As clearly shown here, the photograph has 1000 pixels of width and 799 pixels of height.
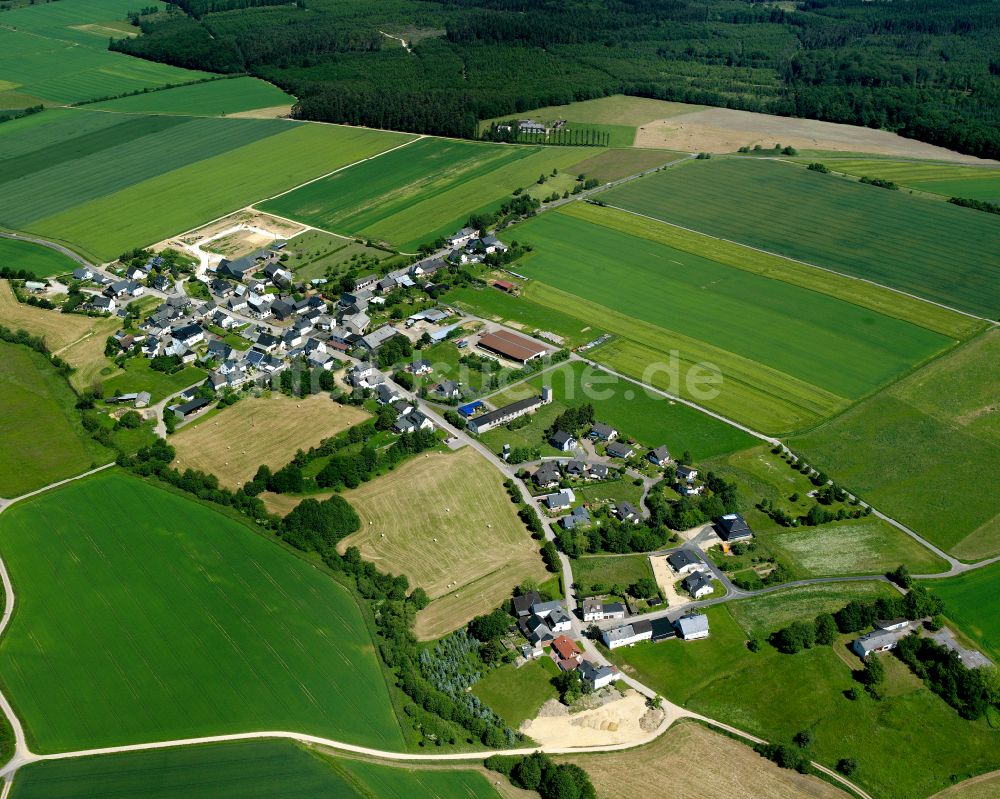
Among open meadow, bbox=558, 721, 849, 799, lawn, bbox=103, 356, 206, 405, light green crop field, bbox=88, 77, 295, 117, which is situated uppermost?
light green crop field, bbox=88, 77, 295, 117

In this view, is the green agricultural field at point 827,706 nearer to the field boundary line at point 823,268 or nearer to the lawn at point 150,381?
the field boundary line at point 823,268

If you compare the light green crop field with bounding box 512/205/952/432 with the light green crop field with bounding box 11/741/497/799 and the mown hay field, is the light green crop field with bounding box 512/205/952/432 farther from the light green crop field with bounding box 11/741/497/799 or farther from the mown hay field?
the light green crop field with bounding box 11/741/497/799

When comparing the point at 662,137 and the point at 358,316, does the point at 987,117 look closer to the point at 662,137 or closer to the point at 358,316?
the point at 662,137

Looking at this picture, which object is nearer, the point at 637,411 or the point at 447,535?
the point at 447,535

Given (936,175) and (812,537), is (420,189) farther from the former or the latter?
(812,537)

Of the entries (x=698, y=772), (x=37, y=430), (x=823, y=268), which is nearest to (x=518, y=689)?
(x=698, y=772)

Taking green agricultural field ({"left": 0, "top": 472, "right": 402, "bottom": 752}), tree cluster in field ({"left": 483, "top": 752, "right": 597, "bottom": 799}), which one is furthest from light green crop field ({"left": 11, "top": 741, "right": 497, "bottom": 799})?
green agricultural field ({"left": 0, "top": 472, "right": 402, "bottom": 752})
